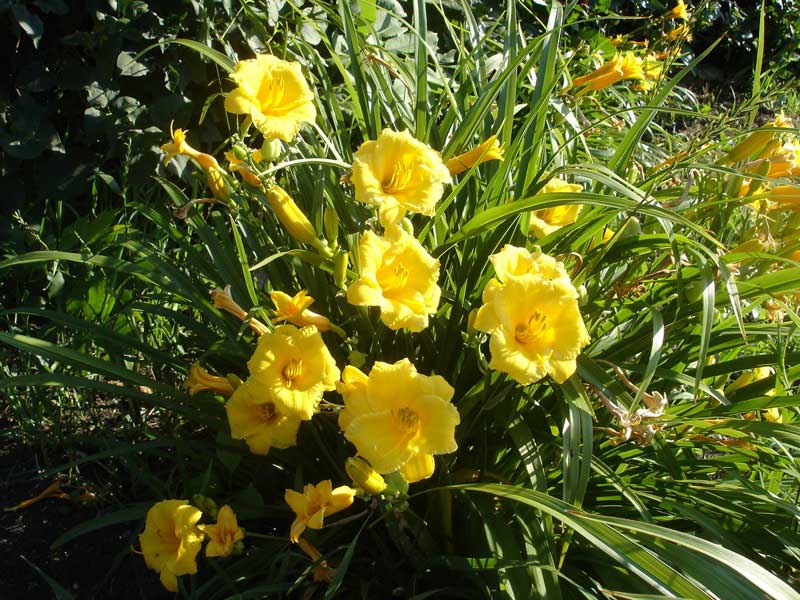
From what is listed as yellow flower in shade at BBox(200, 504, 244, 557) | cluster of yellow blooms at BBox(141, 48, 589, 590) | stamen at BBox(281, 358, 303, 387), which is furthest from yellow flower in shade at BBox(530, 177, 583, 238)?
yellow flower in shade at BBox(200, 504, 244, 557)

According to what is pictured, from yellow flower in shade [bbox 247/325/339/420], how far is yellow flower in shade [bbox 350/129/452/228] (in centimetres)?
25

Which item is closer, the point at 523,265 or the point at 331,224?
the point at 523,265

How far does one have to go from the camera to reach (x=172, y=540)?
1401mm

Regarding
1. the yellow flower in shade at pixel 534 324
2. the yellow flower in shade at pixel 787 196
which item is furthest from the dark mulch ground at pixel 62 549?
the yellow flower in shade at pixel 787 196

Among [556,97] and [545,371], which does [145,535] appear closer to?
[545,371]

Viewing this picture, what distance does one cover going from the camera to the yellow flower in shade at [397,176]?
130cm

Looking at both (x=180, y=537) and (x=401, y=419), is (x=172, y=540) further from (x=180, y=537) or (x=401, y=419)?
(x=401, y=419)

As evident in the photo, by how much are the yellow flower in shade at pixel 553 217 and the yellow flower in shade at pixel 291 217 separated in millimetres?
477

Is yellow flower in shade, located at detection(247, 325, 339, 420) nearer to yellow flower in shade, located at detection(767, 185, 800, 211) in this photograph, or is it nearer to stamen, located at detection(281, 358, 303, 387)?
stamen, located at detection(281, 358, 303, 387)

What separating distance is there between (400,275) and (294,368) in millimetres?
250

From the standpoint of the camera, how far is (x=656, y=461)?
1627 mm

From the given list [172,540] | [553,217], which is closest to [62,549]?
[172,540]

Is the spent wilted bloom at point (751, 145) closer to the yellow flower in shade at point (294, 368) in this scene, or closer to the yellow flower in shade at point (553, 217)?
the yellow flower in shade at point (553, 217)

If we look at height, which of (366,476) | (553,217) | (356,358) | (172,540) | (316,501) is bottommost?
(172,540)
